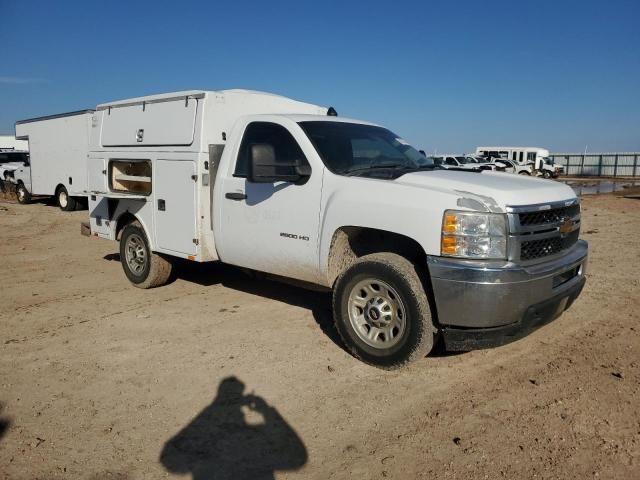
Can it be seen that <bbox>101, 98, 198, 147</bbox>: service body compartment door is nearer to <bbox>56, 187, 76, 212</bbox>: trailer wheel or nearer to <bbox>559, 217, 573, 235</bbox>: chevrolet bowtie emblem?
<bbox>559, 217, 573, 235</bbox>: chevrolet bowtie emblem

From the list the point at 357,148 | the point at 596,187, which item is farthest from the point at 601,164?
the point at 357,148

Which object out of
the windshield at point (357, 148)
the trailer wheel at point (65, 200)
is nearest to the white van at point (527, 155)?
the trailer wheel at point (65, 200)

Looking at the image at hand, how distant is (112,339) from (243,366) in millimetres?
1501

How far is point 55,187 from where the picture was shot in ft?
57.9

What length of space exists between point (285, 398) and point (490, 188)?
217 cm

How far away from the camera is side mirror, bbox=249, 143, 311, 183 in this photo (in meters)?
4.63

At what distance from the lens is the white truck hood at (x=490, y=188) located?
382 centimetres

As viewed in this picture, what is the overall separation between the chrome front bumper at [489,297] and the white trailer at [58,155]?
1394 centimetres

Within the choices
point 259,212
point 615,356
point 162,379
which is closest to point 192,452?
point 162,379

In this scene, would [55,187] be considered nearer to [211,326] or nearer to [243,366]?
[211,326]

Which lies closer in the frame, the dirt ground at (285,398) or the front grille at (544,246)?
the dirt ground at (285,398)

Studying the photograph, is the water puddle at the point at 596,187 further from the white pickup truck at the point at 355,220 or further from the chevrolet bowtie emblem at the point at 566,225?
the white pickup truck at the point at 355,220

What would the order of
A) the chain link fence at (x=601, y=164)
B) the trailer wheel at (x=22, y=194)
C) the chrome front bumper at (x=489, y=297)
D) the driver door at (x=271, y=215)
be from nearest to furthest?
the chrome front bumper at (x=489, y=297)
the driver door at (x=271, y=215)
the trailer wheel at (x=22, y=194)
the chain link fence at (x=601, y=164)

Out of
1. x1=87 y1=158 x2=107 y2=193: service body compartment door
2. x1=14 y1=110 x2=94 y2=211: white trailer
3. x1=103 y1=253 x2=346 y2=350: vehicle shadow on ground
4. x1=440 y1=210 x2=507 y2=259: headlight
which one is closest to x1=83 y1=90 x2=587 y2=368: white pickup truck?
x1=440 y1=210 x2=507 y2=259: headlight
